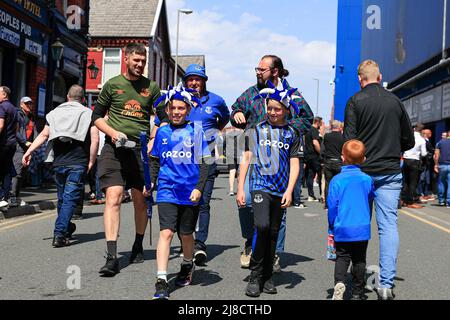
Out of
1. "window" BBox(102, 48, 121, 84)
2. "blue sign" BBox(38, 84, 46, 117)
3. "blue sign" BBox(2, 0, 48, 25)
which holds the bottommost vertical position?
"blue sign" BBox(38, 84, 46, 117)

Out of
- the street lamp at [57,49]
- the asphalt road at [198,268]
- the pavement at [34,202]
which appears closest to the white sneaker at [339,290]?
the asphalt road at [198,268]

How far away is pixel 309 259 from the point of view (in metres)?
6.64

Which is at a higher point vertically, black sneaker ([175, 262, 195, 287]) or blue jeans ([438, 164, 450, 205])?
blue jeans ([438, 164, 450, 205])

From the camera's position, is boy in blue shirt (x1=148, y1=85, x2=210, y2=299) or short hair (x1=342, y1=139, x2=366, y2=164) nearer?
short hair (x1=342, y1=139, x2=366, y2=164)

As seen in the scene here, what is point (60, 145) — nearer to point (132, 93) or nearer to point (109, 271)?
point (132, 93)

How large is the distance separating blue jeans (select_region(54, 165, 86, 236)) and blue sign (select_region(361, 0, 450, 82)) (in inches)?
466

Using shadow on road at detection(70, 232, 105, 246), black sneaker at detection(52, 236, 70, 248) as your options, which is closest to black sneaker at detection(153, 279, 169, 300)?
black sneaker at detection(52, 236, 70, 248)

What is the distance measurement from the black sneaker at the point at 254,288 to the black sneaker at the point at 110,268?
1.31 meters

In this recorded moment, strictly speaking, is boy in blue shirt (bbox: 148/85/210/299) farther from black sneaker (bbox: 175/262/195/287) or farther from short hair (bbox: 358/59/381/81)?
short hair (bbox: 358/59/381/81)

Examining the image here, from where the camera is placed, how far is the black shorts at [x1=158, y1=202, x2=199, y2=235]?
15.9 feet

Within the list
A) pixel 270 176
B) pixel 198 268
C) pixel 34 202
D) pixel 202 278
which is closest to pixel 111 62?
pixel 34 202

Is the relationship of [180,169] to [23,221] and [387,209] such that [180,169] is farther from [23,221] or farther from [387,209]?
[23,221]

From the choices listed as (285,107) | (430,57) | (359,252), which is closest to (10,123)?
(285,107)

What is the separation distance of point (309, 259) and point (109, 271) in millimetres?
2360
